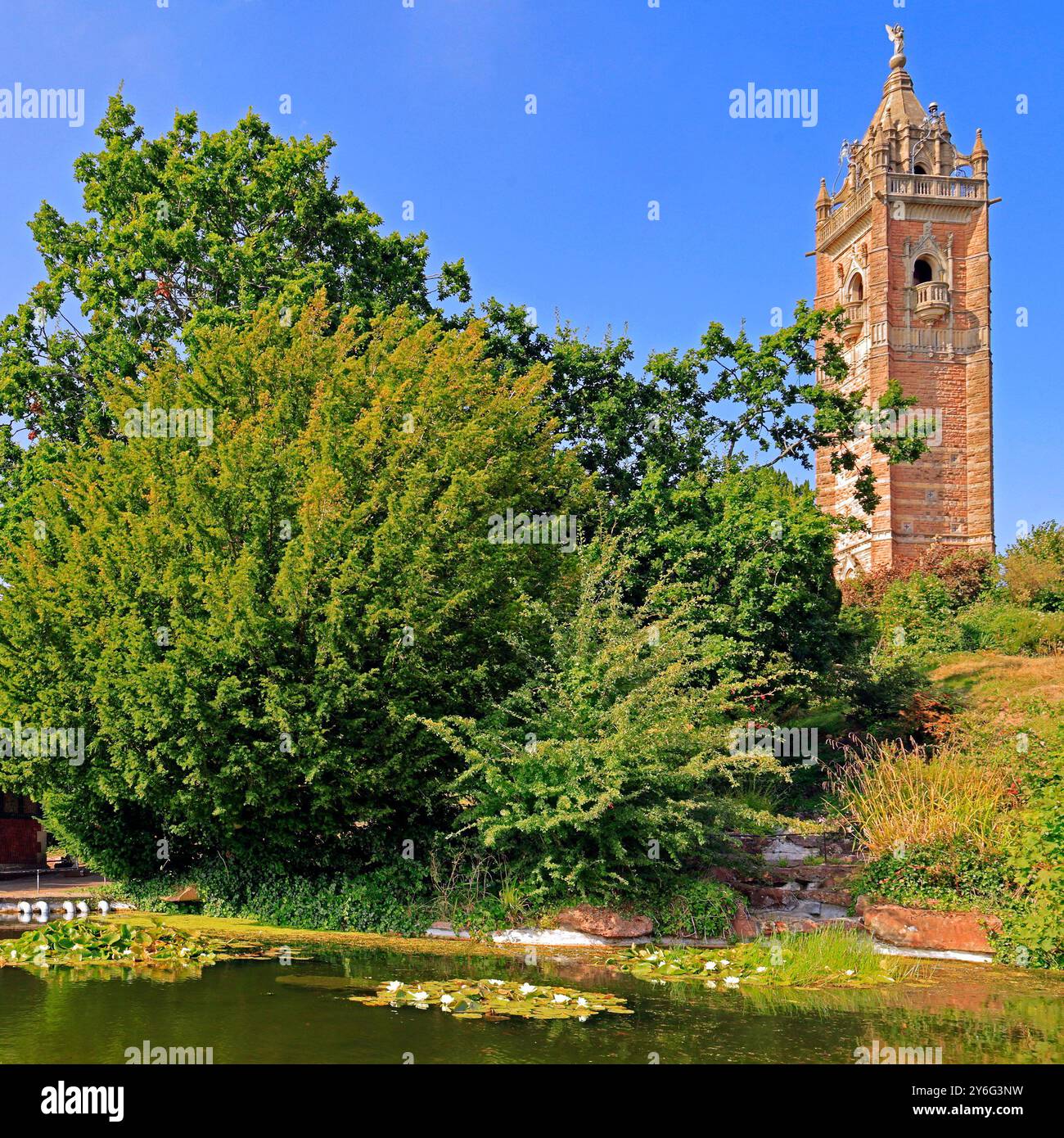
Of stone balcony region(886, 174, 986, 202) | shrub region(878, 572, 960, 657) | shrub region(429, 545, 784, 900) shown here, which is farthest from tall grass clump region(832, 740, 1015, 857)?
stone balcony region(886, 174, 986, 202)

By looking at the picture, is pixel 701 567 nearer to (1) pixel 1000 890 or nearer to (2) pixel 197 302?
(1) pixel 1000 890

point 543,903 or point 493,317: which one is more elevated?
point 493,317

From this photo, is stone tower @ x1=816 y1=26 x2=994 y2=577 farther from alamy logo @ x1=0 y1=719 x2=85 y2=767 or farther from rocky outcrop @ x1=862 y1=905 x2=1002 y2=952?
alamy logo @ x1=0 y1=719 x2=85 y2=767

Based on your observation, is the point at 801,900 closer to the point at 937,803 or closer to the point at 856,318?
the point at 937,803

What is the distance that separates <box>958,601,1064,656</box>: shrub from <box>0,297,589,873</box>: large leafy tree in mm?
19577

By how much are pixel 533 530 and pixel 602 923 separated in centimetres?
637

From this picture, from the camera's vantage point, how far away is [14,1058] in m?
6.75

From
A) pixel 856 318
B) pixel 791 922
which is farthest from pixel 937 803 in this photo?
pixel 856 318

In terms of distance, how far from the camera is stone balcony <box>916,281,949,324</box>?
53.4 meters

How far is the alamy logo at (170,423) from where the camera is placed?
1597cm

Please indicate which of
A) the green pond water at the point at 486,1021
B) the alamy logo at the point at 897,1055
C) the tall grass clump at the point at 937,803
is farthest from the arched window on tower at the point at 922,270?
the alamy logo at the point at 897,1055

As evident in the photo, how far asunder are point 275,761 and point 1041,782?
966 cm
